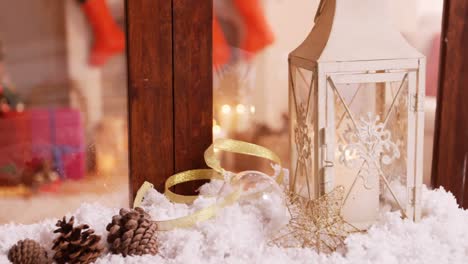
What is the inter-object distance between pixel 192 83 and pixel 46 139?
0.28m

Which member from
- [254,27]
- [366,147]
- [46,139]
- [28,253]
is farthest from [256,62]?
[28,253]

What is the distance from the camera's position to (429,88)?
1.29m

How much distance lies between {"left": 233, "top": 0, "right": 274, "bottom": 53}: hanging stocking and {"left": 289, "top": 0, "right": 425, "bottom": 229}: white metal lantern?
103 mm

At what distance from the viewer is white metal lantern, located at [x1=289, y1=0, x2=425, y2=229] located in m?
1.00

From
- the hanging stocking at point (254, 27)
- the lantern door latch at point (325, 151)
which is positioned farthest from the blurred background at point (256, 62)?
the lantern door latch at point (325, 151)

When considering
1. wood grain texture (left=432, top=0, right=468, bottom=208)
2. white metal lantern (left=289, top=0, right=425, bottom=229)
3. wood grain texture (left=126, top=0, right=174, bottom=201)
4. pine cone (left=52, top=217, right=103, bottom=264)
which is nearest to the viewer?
pine cone (left=52, top=217, right=103, bottom=264)

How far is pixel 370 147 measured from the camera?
104cm

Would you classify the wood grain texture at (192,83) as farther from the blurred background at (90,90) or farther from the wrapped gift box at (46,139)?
the wrapped gift box at (46,139)

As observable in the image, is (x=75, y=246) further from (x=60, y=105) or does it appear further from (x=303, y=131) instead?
(x=303, y=131)

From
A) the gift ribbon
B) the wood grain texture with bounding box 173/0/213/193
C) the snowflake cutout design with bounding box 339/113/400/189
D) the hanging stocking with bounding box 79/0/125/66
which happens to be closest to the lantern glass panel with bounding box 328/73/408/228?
the snowflake cutout design with bounding box 339/113/400/189

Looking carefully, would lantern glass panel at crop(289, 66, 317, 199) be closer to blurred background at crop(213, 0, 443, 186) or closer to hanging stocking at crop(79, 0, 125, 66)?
blurred background at crop(213, 0, 443, 186)

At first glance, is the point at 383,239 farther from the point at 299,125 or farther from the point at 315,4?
the point at 315,4

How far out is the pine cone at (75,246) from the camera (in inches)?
35.0

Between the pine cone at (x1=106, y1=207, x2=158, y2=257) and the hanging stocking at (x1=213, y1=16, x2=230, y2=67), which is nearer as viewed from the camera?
the pine cone at (x1=106, y1=207, x2=158, y2=257)
